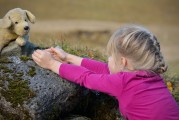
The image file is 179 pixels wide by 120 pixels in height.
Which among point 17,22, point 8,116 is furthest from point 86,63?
point 8,116

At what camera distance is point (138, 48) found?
12.3ft

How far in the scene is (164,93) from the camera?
388 centimetres

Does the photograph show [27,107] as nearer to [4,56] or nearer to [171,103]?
[4,56]

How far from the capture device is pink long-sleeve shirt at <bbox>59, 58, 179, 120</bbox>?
3.79 meters

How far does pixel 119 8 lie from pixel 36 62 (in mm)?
18952

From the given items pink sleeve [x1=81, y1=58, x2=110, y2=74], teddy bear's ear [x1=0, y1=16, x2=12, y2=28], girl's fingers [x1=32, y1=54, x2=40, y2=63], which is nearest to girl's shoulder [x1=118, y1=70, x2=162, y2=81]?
pink sleeve [x1=81, y1=58, x2=110, y2=74]

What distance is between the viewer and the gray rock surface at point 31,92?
379 cm

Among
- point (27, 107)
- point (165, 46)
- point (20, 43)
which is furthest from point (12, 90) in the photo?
point (165, 46)

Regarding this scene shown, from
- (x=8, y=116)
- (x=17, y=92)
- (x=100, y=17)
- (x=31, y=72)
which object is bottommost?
(x=100, y=17)

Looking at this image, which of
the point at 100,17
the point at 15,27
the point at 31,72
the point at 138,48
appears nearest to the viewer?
the point at 138,48

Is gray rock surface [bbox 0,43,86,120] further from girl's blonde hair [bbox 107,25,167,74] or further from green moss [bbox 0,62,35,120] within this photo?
girl's blonde hair [bbox 107,25,167,74]

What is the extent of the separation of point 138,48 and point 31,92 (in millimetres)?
954

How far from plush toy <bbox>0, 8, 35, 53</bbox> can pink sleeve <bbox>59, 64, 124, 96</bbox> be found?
513 mm

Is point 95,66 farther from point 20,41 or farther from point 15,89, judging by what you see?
point 15,89
